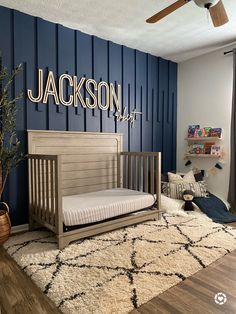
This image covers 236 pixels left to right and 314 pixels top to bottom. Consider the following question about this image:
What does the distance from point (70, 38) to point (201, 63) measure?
2.25 meters

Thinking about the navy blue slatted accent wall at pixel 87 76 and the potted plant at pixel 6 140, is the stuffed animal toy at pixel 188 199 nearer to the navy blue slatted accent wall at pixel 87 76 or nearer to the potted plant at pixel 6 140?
the navy blue slatted accent wall at pixel 87 76

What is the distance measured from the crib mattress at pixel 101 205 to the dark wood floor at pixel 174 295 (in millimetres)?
619

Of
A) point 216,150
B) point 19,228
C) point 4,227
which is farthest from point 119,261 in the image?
point 216,150

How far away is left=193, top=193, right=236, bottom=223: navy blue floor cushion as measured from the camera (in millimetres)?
2980

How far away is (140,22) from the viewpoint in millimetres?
2865

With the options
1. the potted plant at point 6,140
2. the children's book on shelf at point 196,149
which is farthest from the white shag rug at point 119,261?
the children's book on shelf at point 196,149

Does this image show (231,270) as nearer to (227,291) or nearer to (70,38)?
(227,291)

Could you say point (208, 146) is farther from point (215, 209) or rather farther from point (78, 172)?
point (78, 172)

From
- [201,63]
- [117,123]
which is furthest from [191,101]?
[117,123]

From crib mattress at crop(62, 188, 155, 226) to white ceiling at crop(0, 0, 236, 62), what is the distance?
208 cm

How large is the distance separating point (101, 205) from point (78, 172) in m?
0.79

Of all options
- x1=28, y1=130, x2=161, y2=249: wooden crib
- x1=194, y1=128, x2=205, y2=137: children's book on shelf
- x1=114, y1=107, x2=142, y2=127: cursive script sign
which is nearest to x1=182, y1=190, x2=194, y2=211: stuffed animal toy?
x1=28, y1=130, x2=161, y2=249: wooden crib

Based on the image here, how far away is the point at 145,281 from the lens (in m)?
1.61

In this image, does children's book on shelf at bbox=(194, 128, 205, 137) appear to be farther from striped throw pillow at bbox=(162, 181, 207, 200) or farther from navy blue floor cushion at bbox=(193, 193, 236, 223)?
navy blue floor cushion at bbox=(193, 193, 236, 223)
